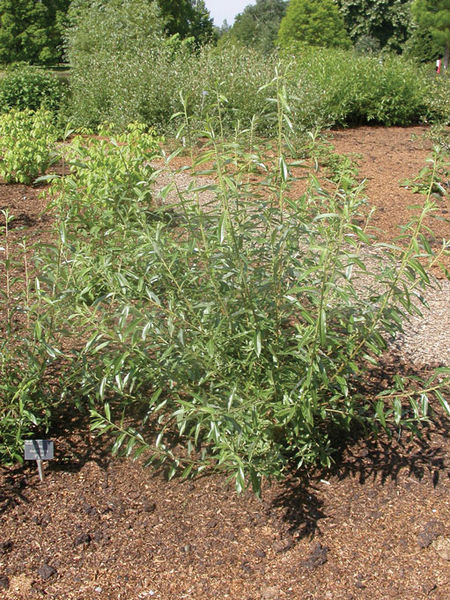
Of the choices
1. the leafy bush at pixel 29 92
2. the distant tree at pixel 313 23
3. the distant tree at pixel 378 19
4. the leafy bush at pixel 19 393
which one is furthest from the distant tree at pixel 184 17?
the leafy bush at pixel 19 393

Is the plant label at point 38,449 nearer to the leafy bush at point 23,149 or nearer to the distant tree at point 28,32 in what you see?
the leafy bush at point 23,149

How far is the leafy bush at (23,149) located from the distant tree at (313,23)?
23.2 metres

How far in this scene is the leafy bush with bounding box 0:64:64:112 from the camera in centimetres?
1237

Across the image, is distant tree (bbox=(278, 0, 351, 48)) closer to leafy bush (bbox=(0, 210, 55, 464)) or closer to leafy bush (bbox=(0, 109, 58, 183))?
leafy bush (bbox=(0, 109, 58, 183))

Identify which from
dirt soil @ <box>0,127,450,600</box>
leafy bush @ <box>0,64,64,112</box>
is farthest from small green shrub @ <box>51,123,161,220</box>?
leafy bush @ <box>0,64,64,112</box>

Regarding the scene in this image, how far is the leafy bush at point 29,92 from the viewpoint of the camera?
12367mm

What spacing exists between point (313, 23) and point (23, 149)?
81.7 ft

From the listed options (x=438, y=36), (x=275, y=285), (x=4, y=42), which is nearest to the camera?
(x=275, y=285)

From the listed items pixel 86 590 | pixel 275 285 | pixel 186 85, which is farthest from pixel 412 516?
pixel 186 85

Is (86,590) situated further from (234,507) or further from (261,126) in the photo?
(261,126)

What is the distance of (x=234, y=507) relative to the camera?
2818 millimetres

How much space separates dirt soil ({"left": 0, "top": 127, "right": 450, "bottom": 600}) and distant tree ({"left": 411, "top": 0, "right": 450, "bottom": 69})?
25540 millimetres

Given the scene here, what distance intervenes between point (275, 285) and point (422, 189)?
549 cm

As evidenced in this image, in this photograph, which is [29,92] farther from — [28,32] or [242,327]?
[28,32]
